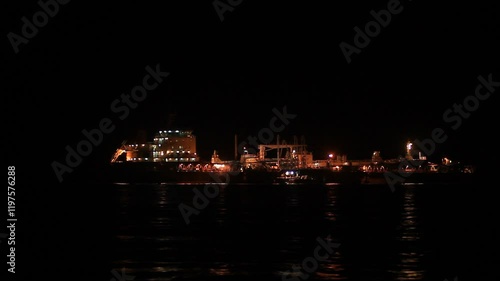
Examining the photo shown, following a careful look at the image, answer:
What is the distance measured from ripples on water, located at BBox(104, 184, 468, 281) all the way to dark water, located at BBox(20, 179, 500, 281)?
29 mm

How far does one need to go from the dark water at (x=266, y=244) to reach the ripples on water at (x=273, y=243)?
0.10 feet

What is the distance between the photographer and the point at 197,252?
19.9 m

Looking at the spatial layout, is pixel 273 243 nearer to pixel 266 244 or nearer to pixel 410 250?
pixel 266 244

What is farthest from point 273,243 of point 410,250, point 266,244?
point 410,250

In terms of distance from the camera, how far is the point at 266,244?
70.8ft

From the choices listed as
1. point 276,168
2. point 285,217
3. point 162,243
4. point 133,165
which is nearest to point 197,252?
point 162,243

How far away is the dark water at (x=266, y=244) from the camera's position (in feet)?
Result: 55.2

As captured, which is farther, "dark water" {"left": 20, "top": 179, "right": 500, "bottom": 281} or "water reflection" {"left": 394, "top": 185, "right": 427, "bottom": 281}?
"dark water" {"left": 20, "top": 179, "right": 500, "bottom": 281}

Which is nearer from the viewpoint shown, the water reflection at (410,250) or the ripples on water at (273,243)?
the water reflection at (410,250)

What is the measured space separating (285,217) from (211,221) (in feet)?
11.6

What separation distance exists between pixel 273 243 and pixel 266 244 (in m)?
0.33

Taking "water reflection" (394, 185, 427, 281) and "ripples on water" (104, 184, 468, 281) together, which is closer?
"water reflection" (394, 185, 427, 281)

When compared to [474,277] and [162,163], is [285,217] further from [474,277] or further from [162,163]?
[162,163]

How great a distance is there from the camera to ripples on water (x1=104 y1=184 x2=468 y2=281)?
16.8 meters
